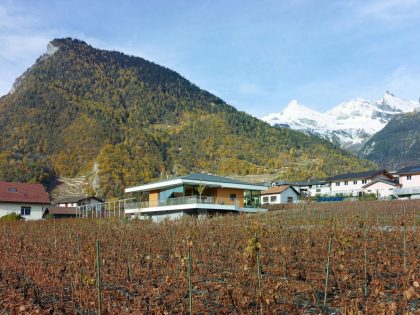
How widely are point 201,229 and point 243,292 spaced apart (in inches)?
396

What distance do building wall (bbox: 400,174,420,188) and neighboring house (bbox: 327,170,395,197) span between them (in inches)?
138

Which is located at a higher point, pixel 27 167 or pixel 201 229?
pixel 27 167

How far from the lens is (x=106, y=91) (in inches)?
5207

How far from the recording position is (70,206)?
57625 millimetres

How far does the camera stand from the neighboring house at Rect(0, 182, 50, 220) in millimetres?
41844

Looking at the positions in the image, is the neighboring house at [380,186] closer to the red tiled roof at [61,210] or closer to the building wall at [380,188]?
the building wall at [380,188]

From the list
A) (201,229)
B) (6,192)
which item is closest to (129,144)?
(6,192)

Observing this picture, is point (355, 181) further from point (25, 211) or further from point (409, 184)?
point (25, 211)

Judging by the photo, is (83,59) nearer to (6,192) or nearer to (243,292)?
(6,192)

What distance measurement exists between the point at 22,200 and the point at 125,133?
6312cm

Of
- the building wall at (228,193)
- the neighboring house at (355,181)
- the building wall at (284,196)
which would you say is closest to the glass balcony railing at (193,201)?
the building wall at (228,193)

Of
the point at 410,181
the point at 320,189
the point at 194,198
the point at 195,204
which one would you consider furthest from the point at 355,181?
the point at 195,204

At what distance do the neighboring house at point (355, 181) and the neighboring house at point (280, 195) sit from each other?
606 centimetres

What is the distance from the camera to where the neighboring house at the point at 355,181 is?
5847cm
